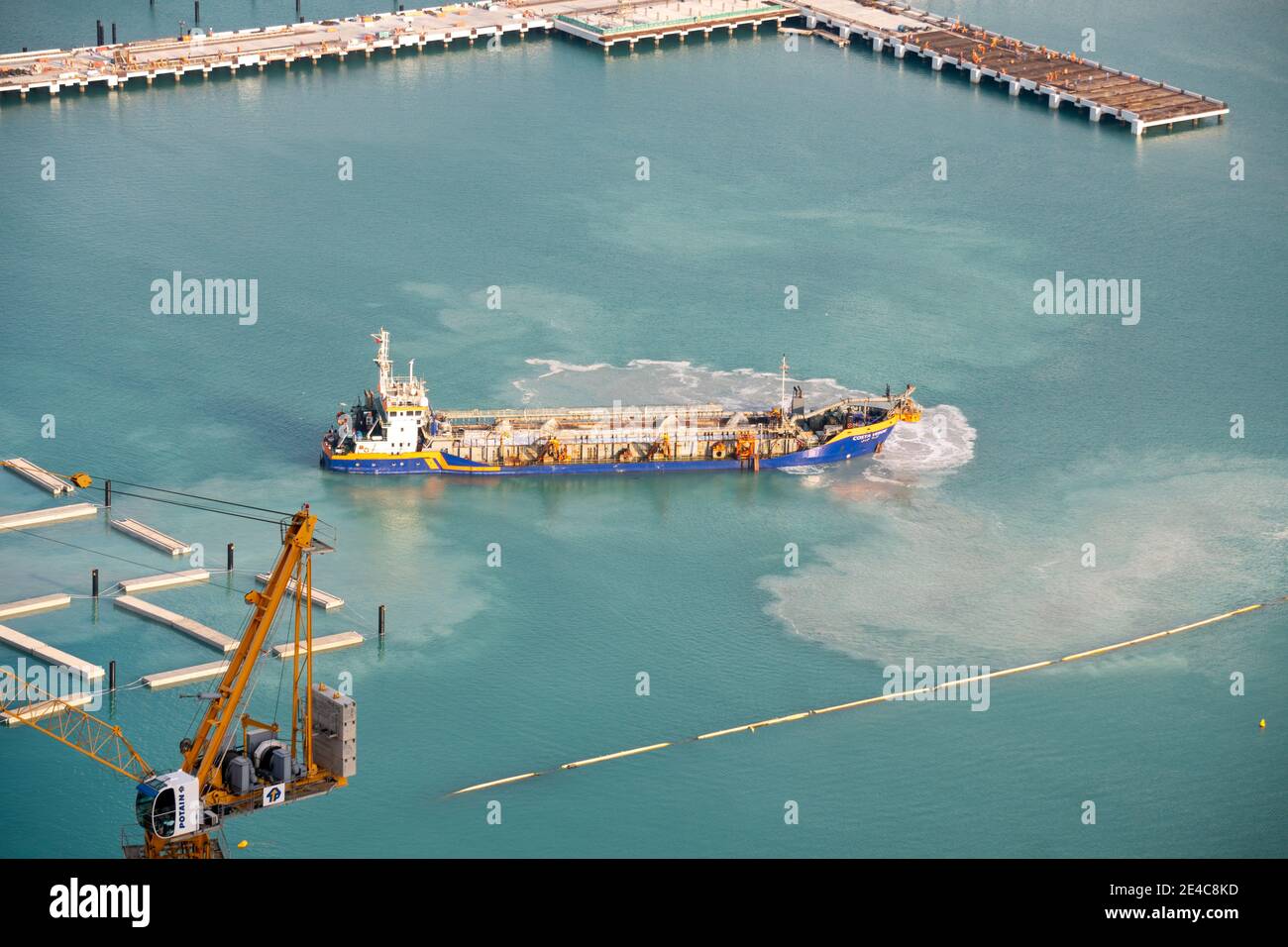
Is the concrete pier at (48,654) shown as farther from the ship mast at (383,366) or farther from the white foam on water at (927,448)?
the white foam on water at (927,448)

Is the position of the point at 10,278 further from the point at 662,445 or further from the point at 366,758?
the point at 366,758

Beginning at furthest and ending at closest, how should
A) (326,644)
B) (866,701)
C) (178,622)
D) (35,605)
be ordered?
(35,605) < (178,622) < (326,644) < (866,701)

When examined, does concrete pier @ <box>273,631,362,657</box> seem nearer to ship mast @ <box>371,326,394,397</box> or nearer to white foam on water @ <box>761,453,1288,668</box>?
white foam on water @ <box>761,453,1288,668</box>

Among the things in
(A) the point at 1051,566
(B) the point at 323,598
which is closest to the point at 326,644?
(B) the point at 323,598

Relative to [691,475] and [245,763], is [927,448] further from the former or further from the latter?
[245,763]

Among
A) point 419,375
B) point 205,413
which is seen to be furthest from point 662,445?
point 205,413

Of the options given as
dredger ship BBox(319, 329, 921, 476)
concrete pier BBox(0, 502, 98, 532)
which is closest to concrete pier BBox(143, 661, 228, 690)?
concrete pier BBox(0, 502, 98, 532)

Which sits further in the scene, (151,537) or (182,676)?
(151,537)
